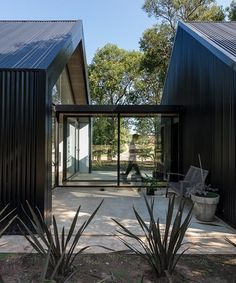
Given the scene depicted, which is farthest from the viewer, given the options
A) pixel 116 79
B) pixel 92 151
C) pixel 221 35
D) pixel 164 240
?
pixel 116 79

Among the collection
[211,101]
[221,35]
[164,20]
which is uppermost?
[164,20]

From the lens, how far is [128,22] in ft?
78.7

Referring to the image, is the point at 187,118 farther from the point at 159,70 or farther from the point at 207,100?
the point at 159,70

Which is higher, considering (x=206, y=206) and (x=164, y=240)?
(x=164, y=240)

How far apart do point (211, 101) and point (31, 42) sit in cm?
426

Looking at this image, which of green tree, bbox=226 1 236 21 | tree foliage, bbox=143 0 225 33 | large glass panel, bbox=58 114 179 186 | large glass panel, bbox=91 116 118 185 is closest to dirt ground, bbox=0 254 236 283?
large glass panel, bbox=58 114 179 186

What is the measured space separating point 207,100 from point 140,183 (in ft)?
12.2

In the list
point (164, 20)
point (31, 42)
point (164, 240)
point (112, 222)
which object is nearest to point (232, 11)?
point (164, 20)

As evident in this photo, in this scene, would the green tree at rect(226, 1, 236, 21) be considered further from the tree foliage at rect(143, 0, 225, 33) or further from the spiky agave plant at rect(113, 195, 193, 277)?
the spiky agave plant at rect(113, 195, 193, 277)

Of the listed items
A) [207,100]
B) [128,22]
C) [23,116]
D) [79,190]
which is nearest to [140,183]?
[79,190]

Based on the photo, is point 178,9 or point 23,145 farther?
point 178,9

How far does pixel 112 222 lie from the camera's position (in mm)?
5531

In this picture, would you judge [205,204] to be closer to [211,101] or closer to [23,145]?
[211,101]

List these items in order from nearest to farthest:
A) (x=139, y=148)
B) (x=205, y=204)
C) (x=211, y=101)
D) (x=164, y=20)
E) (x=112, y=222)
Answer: (x=112, y=222)
(x=205, y=204)
(x=211, y=101)
(x=139, y=148)
(x=164, y=20)
